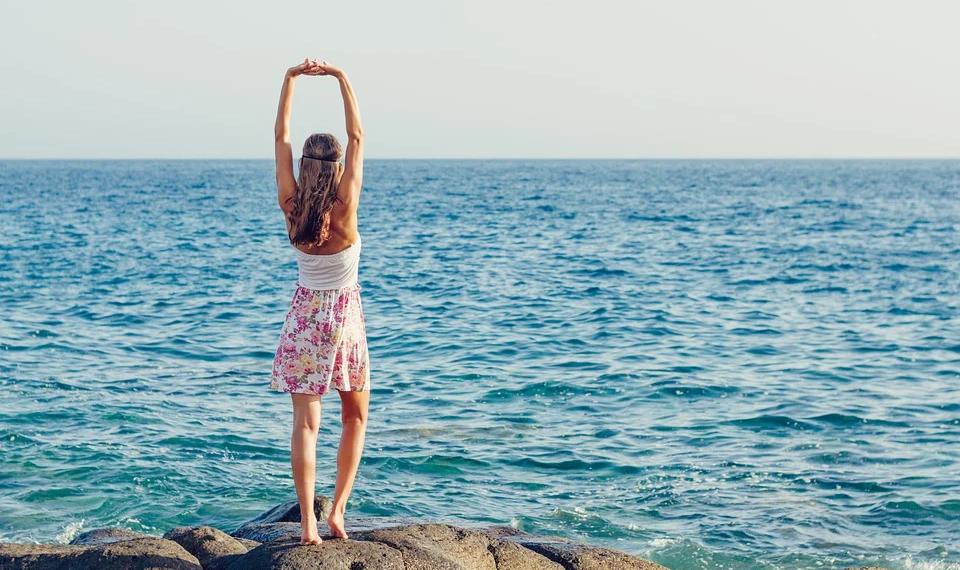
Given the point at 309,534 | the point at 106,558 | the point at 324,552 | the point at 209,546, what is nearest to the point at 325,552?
the point at 324,552

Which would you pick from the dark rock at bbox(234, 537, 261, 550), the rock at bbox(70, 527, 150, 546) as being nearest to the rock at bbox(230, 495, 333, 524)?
the dark rock at bbox(234, 537, 261, 550)

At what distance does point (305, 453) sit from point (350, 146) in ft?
6.23

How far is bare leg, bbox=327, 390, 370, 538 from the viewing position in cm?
621

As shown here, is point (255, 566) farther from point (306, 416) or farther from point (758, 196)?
point (758, 196)

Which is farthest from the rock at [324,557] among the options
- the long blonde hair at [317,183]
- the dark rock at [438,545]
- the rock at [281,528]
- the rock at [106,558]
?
the long blonde hair at [317,183]

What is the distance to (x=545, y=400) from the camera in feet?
47.3

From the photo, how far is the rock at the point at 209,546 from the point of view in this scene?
6.32 meters

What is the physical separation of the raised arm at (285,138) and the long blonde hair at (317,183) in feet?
0.29

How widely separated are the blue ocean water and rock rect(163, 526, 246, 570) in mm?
3355

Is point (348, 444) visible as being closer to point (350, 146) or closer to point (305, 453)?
point (305, 453)

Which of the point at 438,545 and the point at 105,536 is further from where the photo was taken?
the point at 105,536

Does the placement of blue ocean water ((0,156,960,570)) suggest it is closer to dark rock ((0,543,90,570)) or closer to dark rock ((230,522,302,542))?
dark rock ((230,522,302,542))

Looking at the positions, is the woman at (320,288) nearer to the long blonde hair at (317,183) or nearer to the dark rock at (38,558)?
the long blonde hair at (317,183)

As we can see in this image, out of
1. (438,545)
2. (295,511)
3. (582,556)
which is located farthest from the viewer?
(295,511)
